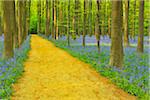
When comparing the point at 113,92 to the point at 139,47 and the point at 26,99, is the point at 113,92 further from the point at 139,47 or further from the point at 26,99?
the point at 139,47

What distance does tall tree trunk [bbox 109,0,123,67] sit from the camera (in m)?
14.1

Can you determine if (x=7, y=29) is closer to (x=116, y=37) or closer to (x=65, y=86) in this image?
(x=116, y=37)

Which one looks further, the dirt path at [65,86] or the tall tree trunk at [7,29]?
the tall tree trunk at [7,29]

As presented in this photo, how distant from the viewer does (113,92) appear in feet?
32.4

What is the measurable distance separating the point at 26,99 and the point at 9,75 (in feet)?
9.86

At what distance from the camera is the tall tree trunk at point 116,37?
46.4 feet

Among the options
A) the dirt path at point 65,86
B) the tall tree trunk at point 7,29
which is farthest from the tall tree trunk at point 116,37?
the tall tree trunk at point 7,29

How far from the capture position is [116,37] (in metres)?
14.4

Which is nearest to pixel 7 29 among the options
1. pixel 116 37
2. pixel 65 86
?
pixel 116 37

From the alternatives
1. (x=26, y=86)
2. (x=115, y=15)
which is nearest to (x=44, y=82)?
(x=26, y=86)

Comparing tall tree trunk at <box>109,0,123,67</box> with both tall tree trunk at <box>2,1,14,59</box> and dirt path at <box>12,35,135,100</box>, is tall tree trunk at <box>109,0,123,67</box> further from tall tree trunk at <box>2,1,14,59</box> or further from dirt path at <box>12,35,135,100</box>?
tall tree trunk at <box>2,1,14,59</box>

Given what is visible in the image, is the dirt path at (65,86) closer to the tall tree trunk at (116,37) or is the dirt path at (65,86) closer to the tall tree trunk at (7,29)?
the tall tree trunk at (116,37)

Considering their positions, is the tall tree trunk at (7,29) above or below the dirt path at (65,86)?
above

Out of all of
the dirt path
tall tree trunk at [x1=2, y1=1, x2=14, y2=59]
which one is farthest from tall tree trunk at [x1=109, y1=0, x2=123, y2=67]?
tall tree trunk at [x1=2, y1=1, x2=14, y2=59]
